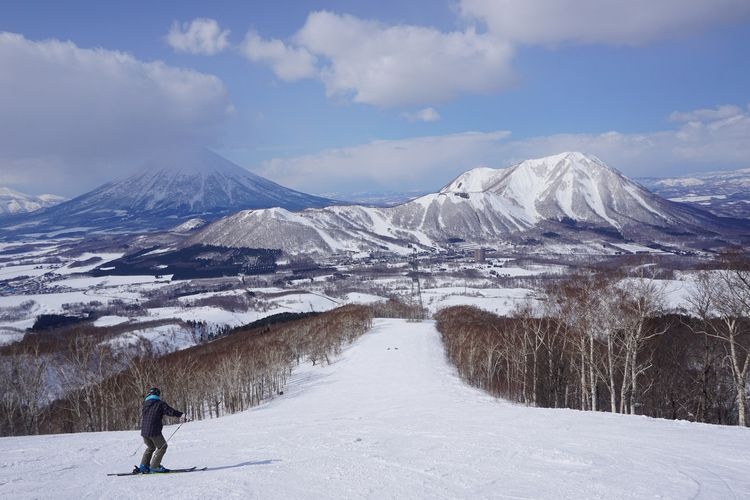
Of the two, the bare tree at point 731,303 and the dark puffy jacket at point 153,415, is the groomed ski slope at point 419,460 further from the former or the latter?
the bare tree at point 731,303

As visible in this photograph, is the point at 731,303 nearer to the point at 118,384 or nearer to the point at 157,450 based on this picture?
the point at 157,450

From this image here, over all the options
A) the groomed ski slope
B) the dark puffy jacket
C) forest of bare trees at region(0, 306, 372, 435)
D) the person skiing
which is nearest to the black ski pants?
the person skiing

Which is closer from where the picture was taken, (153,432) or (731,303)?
(153,432)

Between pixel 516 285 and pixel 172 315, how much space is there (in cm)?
9986

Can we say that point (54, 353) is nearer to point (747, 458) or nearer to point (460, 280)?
point (747, 458)

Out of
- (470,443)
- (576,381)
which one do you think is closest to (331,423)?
(470,443)

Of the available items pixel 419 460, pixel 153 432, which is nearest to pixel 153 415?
pixel 153 432

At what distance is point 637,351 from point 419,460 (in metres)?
21.4

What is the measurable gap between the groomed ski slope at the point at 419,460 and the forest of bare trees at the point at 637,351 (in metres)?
7.31

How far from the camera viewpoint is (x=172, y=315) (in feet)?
394

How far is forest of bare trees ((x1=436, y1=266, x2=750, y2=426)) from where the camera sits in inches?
869

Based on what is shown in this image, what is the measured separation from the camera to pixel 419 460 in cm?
1189

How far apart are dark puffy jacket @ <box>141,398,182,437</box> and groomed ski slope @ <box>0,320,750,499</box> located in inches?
47.3

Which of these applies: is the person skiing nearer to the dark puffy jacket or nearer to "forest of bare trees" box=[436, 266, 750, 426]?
the dark puffy jacket
